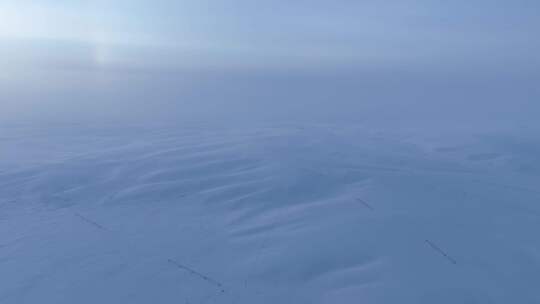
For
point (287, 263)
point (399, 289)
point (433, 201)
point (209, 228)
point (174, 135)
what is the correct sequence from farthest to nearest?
point (174, 135), point (433, 201), point (209, 228), point (287, 263), point (399, 289)

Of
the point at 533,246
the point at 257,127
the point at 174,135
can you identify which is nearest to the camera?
the point at 533,246

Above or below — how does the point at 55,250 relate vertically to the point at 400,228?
below

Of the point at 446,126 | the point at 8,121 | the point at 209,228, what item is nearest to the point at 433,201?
the point at 209,228

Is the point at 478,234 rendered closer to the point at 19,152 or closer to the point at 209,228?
the point at 209,228

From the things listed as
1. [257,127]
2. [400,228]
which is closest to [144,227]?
[400,228]

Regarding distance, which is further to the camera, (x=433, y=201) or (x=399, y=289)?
(x=433, y=201)

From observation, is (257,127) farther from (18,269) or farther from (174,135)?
(18,269)
